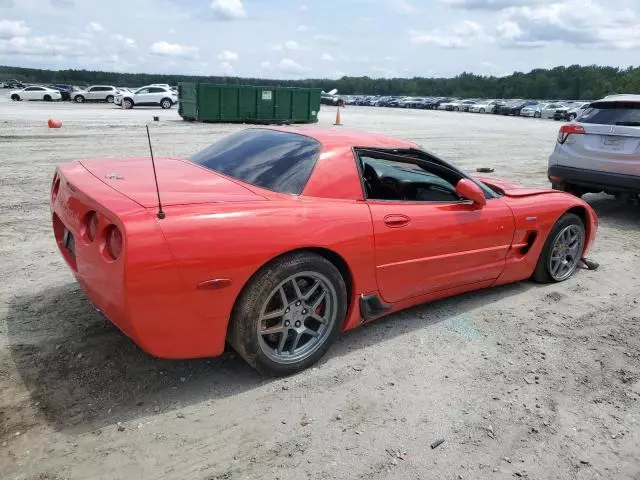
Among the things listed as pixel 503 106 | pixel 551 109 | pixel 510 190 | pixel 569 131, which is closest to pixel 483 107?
pixel 503 106

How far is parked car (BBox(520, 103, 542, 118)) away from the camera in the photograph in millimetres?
45062

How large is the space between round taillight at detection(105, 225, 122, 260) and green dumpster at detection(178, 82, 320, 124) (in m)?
20.6

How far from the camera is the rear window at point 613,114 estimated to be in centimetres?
694

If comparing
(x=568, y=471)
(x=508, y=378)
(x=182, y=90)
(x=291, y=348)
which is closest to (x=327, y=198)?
(x=291, y=348)

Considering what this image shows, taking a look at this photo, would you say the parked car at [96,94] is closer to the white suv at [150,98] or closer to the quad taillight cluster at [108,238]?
the white suv at [150,98]

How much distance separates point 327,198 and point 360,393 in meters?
1.16

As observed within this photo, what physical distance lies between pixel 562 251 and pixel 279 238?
315cm

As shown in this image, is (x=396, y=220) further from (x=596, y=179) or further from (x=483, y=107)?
(x=483, y=107)

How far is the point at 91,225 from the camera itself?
9.28 feet

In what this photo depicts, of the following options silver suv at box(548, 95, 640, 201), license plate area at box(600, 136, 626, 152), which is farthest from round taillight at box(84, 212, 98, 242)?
license plate area at box(600, 136, 626, 152)

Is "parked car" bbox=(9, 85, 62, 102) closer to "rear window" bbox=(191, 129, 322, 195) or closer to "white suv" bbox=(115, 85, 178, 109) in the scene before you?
"white suv" bbox=(115, 85, 178, 109)

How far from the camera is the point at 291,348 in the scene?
316 cm

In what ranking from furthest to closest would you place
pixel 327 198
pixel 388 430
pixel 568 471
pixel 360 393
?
1. pixel 327 198
2. pixel 360 393
3. pixel 388 430
4. pixel 568 471

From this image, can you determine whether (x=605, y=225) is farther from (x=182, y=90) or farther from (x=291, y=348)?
(x=182, y=90)
